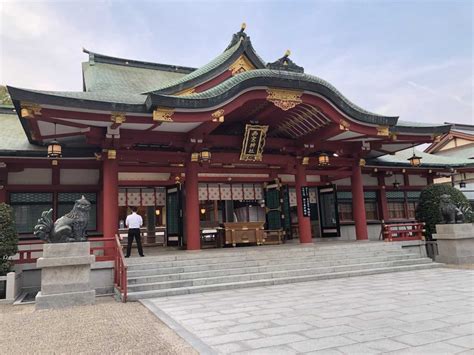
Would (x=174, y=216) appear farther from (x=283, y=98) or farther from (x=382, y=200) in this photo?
(x=382, y=200)

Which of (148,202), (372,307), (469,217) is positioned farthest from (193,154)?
(469,217)

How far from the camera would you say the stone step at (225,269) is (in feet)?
29.9

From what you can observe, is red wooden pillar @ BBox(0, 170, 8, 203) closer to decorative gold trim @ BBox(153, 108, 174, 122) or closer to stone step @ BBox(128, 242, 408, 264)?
stone step @ BBox(128, 242, 408, 264)

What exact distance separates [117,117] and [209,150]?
3.82 metres

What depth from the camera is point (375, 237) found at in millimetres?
17828

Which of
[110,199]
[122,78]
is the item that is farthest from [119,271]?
[122,78]

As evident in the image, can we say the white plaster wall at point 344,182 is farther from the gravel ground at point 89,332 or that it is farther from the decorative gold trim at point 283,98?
the gravel ground at point 89,332

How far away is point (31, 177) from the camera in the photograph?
12617 millimetres

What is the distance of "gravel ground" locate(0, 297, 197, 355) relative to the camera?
16.0ft

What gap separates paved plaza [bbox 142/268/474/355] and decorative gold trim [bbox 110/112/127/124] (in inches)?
191

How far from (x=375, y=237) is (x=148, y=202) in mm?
10979

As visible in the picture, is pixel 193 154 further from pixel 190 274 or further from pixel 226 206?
pixel 226 206

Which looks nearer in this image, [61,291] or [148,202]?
[61,291]

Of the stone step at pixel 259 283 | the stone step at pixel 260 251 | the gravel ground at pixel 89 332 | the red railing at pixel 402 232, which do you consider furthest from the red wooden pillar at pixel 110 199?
the red railing at pixel 402 232
